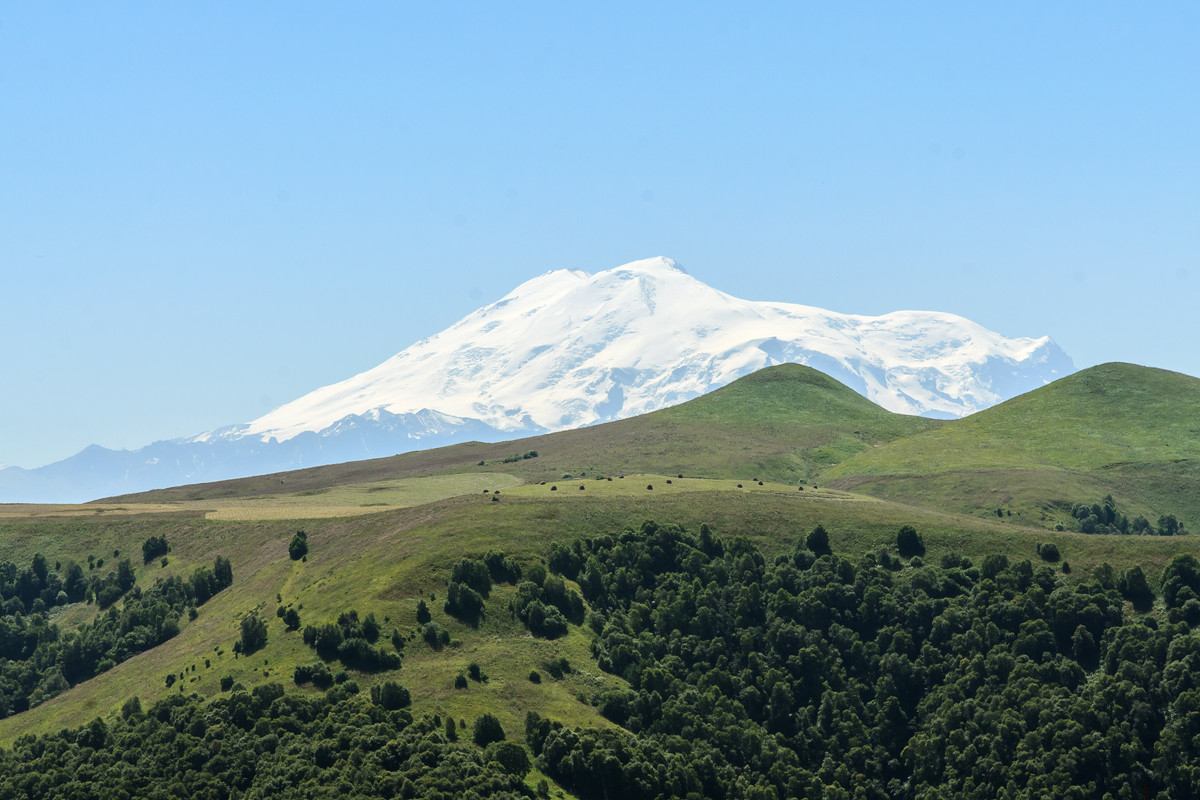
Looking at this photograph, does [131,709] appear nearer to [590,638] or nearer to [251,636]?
[251,636]

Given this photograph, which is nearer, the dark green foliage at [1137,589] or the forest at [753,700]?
the forest at [753,700]

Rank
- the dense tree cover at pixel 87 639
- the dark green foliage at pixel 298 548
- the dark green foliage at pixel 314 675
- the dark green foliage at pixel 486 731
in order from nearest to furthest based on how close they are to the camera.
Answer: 1. the dark green foliage at pixel 486 731
2. the dark green foliage at pixel 314 675
3. the dense tree cover at pixel 87 639
4. the dark green foliage at pixel 298 548

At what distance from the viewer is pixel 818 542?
182500 millimetres

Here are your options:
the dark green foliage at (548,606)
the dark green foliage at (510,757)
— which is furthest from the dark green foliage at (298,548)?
the dark green foliage at (510,757)

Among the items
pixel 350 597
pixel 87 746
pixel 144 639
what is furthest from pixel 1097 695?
pixel 144 639

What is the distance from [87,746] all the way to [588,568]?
72.8 metres

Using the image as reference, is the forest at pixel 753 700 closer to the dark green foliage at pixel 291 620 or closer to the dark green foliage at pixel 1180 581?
the dark green foliage at pixel 1180 581

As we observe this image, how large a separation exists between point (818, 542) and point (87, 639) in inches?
4524

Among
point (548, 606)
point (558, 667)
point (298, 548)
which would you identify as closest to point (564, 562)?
→ point (548, 606)

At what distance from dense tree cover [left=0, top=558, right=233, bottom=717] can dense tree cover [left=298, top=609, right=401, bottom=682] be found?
41.3 meters

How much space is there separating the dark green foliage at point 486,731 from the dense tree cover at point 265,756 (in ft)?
10.0

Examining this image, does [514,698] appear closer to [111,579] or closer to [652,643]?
[652,643]

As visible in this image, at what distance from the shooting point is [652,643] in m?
156

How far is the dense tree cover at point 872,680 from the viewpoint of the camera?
412ft
